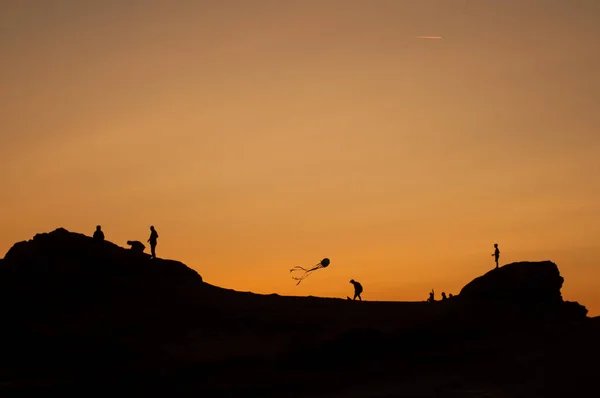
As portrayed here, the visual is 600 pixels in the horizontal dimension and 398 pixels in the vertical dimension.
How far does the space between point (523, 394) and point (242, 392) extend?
977 centimetres

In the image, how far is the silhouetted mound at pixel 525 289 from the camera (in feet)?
125

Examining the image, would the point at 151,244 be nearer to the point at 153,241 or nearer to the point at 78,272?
the point at 153,241

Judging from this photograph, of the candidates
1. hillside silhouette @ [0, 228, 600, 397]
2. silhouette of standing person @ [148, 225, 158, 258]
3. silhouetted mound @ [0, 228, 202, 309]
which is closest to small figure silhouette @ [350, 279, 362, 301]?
hillside silhouette @ [0, 228, 600, 397]

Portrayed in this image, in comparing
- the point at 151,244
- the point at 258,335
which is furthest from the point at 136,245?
the point at 258,335

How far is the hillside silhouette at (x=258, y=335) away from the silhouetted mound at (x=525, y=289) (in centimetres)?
6

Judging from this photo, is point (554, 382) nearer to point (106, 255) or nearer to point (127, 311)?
point (127, 311)

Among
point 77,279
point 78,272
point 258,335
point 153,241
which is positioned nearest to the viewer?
point 258,335

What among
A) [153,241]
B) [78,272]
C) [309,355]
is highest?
[153,241]

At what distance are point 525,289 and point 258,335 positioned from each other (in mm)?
15137

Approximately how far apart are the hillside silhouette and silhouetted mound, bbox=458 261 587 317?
60 millimetres

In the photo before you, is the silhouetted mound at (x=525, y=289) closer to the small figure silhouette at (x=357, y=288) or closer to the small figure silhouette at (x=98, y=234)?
the small figure silhouette at (x=357, y=288)

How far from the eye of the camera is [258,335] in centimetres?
3256

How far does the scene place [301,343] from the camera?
3038cm

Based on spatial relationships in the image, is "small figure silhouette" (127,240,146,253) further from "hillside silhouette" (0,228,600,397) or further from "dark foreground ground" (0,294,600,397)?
"dark foreground ground" (0,294,600,397)
